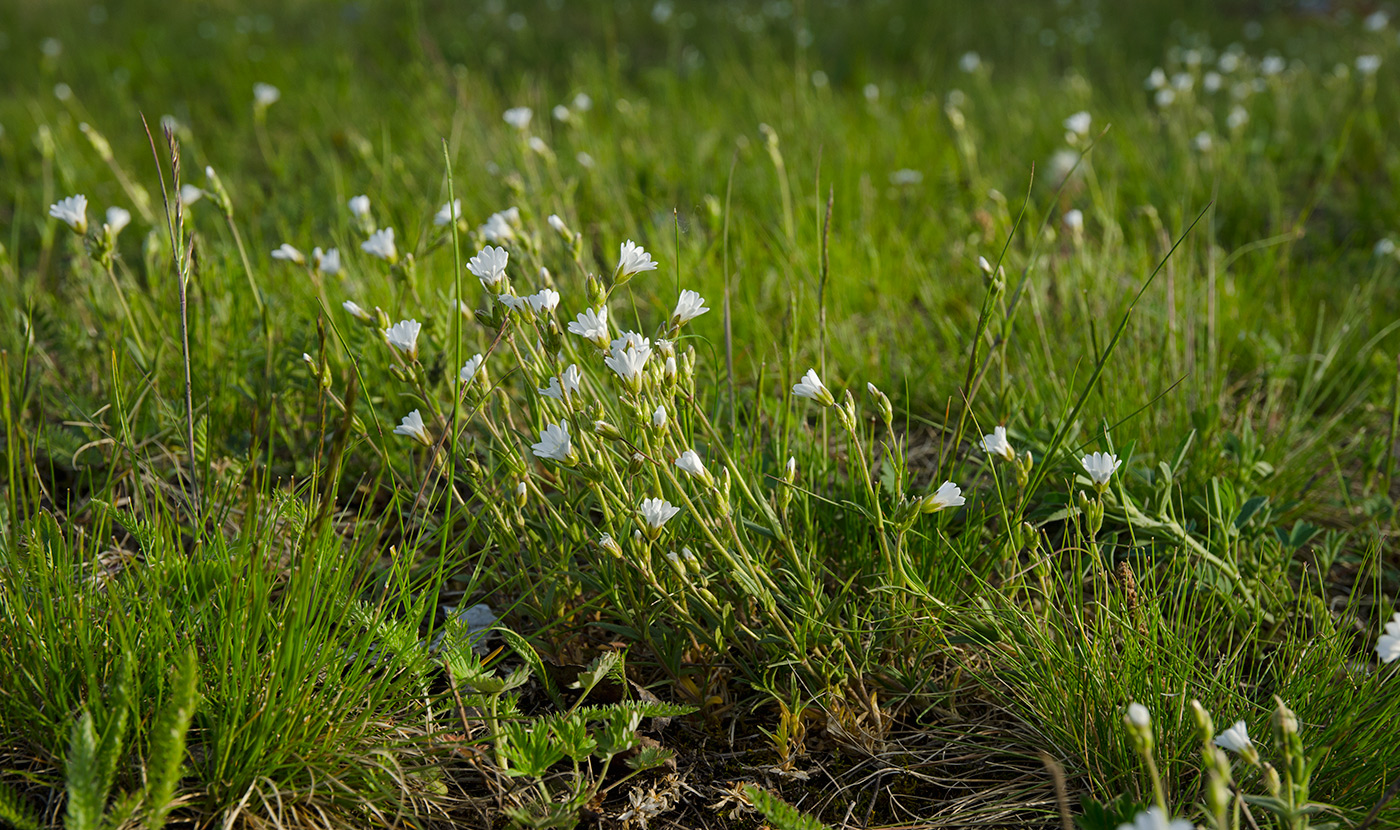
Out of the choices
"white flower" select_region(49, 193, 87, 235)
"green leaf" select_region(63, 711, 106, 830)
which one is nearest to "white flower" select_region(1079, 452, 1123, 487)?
"green leaf" select_region(63, 711, 106, 830)

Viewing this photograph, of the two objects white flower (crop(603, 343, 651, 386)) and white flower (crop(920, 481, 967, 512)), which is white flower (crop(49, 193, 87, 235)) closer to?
white flower (crop(603, 343, 651, 386))

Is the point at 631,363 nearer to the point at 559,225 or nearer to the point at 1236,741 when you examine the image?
the point at 559,225

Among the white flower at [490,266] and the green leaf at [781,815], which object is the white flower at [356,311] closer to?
the white flower at [490,266]

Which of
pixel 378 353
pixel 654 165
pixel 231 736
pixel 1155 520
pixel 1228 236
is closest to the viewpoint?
pixel 231 736

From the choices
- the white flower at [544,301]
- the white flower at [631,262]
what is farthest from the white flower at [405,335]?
the white flower at [631,262]

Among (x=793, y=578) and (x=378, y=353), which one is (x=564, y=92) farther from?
(x=793, y=578)

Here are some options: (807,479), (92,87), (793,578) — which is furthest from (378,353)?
(92,87)
